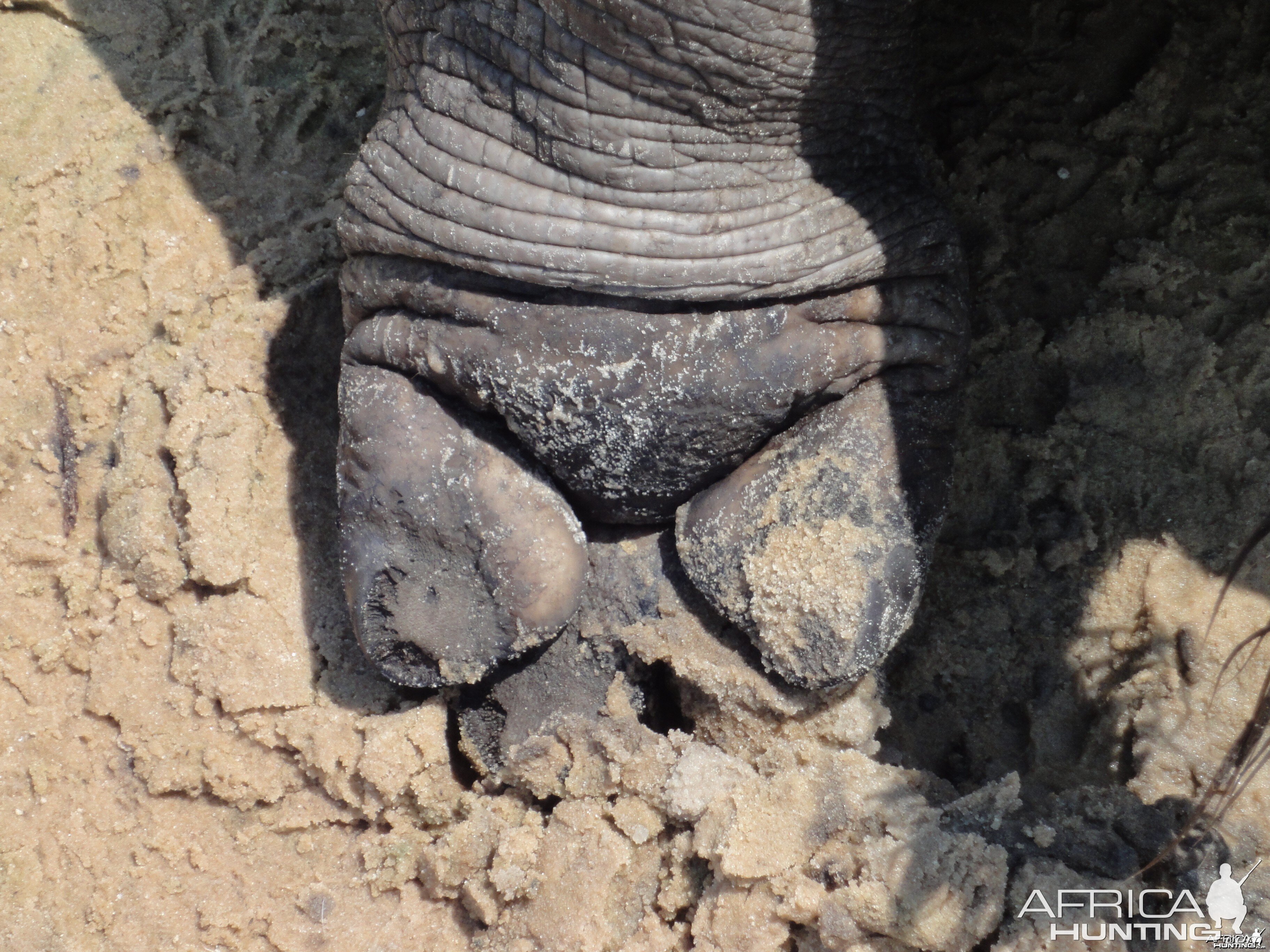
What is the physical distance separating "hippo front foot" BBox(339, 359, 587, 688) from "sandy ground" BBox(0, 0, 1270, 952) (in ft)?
0.88

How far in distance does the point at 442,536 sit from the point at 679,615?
0.60m

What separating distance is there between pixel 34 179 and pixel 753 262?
214 centimetres

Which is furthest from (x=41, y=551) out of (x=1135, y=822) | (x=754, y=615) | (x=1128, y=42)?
(x=1128, y=42)

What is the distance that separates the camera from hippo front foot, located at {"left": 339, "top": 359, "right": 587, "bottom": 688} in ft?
7.18

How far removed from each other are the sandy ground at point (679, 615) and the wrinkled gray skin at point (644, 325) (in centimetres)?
31

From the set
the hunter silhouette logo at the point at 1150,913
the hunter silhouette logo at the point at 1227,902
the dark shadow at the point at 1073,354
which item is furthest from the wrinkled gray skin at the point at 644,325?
the hunter silhouette logo at the point at 1227,902

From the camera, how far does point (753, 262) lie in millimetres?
2016

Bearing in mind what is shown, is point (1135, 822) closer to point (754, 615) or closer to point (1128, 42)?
point (754, 615)

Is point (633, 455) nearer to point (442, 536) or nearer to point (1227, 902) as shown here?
point (442, 536)

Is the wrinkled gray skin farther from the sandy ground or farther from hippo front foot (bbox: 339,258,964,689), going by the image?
the sandy ground

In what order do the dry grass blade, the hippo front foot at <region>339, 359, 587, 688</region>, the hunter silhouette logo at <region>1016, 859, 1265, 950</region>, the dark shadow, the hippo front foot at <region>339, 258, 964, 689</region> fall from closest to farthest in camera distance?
the hunter silhouette logo at <region>1016, 859, 1265, 950</region> < the dry grass blade < the hippo front foot at <region>339, 258, 964, 689</region> < the hippo front foot at <region>339, 359, 587, 688</region> < the dark shadow

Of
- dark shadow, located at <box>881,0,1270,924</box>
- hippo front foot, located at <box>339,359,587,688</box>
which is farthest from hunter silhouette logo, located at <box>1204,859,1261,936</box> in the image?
hippo front foot, located at <box>339,359,587,688</box>

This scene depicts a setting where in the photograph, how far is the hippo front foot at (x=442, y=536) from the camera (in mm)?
2188

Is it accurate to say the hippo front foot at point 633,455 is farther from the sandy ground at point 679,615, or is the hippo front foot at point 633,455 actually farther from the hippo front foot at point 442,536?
the sandy ground at point 679,615
